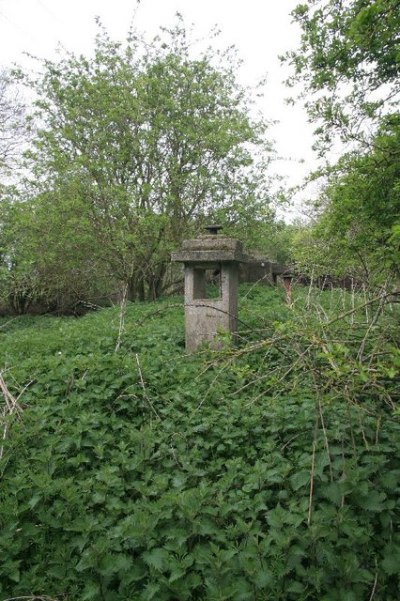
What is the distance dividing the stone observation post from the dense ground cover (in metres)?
1.74

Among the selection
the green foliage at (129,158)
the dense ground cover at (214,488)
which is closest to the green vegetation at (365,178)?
the dense ground cover at (214,488)

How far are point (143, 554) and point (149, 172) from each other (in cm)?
971

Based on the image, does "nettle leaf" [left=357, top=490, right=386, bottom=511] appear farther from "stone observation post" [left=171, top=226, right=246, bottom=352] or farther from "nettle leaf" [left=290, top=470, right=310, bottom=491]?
"stone observation post" [left=171, top=226, right=246, bottom=352]

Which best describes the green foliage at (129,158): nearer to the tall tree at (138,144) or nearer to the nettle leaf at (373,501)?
the tall tree at (138,144)

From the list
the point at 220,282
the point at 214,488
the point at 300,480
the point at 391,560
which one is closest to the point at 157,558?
the point at 214,488

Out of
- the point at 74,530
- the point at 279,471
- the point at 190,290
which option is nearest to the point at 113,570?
the point at 74,530

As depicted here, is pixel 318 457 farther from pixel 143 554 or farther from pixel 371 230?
pixel 371 230

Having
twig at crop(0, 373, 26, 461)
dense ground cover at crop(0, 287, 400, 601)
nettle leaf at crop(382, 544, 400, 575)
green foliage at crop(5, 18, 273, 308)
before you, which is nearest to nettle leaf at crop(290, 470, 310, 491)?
dense ground cover at crop(0, 287, 400, 601)

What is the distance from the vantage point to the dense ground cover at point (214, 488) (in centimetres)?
201

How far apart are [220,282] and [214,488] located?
3.24m

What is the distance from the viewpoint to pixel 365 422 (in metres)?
2.95

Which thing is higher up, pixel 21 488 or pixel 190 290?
pixel 190 290

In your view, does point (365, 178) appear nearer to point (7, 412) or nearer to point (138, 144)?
point (7, 412)

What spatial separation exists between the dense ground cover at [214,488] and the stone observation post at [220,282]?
1737mm
